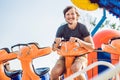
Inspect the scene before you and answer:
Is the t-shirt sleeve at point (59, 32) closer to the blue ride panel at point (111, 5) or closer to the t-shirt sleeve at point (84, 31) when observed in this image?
the t-shirt sleeve at point (84, 31)

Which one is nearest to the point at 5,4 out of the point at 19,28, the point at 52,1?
the point at 19,28

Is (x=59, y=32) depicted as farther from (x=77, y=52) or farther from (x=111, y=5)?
(x=111, y=5)

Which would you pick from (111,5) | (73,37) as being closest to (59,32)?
(73,37)

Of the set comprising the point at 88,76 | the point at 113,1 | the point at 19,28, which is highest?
the point at 113,1

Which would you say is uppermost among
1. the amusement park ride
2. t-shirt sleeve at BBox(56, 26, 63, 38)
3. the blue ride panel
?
the blue ride panel

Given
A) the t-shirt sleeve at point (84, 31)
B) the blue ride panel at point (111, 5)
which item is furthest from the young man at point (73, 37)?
the blue ride panel at point (111, 5)

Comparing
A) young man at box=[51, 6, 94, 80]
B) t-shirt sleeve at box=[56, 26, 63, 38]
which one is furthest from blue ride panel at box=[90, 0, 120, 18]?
t-shirt sleeve at box=[56, 26, 63, 38]

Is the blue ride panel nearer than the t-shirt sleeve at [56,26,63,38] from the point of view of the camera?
Yes

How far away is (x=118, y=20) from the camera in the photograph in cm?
161

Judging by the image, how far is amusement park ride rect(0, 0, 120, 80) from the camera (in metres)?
1.57

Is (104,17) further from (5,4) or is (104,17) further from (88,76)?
(5,4)

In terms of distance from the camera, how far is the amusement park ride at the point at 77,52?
1568 millimetres

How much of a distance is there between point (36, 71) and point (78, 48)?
33 cm

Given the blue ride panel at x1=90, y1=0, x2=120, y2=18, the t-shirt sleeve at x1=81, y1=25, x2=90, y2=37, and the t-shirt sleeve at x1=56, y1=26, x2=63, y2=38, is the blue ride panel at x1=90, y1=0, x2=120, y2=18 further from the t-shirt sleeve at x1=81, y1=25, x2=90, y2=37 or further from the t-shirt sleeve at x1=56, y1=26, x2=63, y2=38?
the t-shirt sleeve at x1=56, y1=26, x2=63, y2=38
